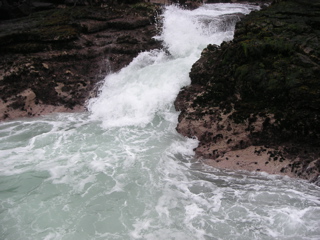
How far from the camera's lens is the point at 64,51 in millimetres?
13836

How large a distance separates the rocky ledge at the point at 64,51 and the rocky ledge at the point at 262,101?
16.6 ft

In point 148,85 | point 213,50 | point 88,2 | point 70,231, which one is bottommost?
point 70,231

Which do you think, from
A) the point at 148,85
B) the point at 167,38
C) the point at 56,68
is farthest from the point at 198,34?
the point at 56,68

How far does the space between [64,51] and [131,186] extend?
9.24m

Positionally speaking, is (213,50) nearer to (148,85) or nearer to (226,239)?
(148,85)

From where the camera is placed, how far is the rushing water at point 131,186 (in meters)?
5.88

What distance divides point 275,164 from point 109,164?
4.62 meters

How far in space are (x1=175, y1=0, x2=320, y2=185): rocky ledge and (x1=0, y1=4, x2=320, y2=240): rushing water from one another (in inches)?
20.4

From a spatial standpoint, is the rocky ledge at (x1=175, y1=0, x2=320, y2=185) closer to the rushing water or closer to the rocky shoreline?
the rocky shoreline

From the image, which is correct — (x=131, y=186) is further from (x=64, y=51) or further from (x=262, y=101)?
(x=64, y=51)

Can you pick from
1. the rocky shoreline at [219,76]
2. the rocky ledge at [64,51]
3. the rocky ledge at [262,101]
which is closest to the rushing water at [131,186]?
the rocky ledge at [262,101]

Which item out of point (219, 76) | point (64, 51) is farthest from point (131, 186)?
point (64, 51)

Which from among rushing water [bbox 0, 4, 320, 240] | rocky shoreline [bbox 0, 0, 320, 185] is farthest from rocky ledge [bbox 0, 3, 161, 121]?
rushing water [bbox 0, 4, 320, 240]

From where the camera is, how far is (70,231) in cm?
592
